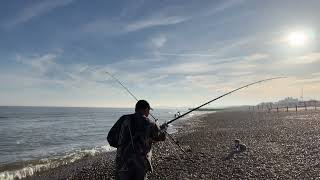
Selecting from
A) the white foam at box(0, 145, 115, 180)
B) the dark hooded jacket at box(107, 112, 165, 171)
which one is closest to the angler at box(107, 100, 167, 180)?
the dark hooded jacket at box(107, 112, 165, 171)

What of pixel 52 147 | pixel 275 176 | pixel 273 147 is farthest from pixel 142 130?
pixel 52 147

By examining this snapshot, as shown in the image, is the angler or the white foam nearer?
the angler

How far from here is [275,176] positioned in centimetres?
1421

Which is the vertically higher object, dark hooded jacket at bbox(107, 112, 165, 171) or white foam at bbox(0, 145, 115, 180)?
dark hooded jacket at bbox(107, 112, 165, 171)

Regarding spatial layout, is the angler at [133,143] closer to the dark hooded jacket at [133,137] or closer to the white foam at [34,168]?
the dark hooded jacket at [133,137]

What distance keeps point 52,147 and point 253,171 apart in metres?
24.1

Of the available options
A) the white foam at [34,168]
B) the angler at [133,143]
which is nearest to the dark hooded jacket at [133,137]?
the angler at [133,143]

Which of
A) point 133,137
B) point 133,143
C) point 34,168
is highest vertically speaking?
point 133,137

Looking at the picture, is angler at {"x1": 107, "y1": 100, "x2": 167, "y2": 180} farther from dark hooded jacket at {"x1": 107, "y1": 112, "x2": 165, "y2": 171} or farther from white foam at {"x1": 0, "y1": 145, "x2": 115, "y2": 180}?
white foam at {"x1": 0, "y1": 145, "x2": 115, "y2": 180}

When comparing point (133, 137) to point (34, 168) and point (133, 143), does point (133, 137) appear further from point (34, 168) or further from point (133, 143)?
point (34, 168)

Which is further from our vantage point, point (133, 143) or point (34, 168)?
point (34, 168)

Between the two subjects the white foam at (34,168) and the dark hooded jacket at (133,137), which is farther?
the white foam at (34,168)

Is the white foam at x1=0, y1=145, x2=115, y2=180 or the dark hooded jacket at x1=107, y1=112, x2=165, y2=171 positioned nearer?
the dark hooded jacket at x1=107, y1=112, x2=165, y2=171

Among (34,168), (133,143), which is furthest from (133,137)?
(34,168)
